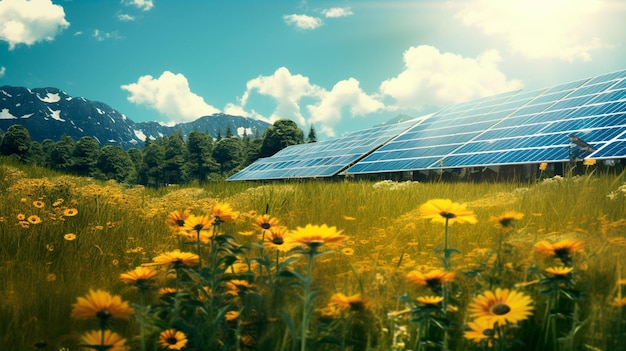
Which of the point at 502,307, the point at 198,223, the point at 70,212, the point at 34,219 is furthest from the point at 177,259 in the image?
the point at 70,212

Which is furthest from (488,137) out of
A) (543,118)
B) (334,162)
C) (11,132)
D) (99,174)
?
(99,174)

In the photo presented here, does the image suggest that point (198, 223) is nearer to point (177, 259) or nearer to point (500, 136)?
point (177, 259)

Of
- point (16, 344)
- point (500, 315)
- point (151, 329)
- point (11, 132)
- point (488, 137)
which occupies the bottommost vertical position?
point (16, 344)

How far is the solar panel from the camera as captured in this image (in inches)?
491

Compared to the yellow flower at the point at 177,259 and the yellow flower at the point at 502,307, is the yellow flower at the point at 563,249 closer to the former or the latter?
the yellow flower at the point at 502,307

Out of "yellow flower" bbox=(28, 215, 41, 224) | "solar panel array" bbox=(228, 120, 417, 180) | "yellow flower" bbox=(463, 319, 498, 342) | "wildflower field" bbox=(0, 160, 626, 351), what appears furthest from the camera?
"solar panel array" bbox=(228, 120, 417, 180)

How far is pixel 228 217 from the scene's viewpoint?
2078 millimetres

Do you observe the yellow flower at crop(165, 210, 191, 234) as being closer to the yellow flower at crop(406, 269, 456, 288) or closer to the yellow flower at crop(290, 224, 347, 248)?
the yellow flower at crop(290, 224, 347, 248)

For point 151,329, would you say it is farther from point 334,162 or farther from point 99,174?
point 99,174

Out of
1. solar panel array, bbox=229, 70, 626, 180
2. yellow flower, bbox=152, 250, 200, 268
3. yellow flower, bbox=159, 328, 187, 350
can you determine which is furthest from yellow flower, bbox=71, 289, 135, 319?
solar panel array, bbox=229, 70, 626, 180

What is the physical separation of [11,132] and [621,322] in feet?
220

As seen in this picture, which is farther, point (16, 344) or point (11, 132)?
point (11, 132)

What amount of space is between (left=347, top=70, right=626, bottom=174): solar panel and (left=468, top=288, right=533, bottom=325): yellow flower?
8.62m

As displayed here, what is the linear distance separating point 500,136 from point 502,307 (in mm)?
14868
